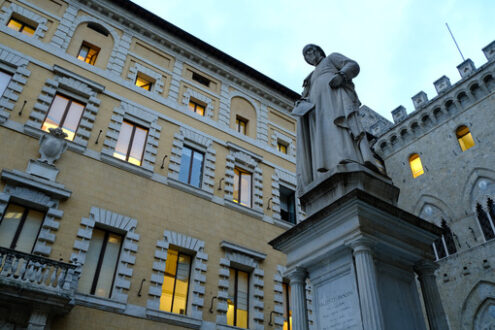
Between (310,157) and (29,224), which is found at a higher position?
(29,224)

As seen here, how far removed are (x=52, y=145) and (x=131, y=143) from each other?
9.96 feet

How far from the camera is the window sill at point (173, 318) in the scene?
11539 mm

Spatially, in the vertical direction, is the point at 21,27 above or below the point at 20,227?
above

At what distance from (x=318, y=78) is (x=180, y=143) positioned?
936 cm

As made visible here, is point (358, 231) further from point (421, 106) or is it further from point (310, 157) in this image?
point (421, 106)

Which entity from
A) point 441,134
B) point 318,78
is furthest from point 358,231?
point 441,134

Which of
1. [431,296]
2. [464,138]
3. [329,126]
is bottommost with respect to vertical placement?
[431,296]

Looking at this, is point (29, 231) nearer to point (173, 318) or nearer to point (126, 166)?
point (126, 166)

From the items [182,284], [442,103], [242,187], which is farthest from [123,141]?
[442,103]

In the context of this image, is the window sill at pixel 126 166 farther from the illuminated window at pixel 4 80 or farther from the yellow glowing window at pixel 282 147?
the yellow glowing window at pixel 282 147

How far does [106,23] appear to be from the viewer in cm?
1694

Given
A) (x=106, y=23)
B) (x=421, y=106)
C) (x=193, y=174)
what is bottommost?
(x=193, y=174)

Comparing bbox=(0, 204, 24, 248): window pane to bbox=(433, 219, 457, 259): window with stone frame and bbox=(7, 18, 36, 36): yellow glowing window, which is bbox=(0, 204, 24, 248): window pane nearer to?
bbox=(7, 18, 36, 36): yellow glowing window

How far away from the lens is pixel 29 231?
439 inches
